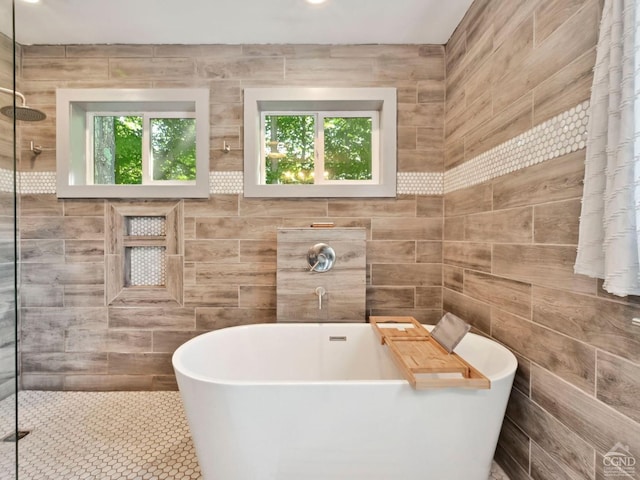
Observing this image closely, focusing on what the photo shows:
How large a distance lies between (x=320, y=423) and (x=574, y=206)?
4.19 ft

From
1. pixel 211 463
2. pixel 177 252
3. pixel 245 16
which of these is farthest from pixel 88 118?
pixel 211 463

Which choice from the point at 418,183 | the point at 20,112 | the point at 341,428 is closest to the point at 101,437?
the point at 341,428

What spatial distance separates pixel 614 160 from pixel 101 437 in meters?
2.69

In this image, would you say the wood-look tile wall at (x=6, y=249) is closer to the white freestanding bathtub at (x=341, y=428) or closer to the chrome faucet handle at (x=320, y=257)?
the white freestanding bathtub at (x=341, y=428)

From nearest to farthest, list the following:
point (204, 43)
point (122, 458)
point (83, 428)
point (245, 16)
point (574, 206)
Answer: point (574, 206) → point (122, 458) → point (83, 428) → point (245, 16) → point (204, 43)

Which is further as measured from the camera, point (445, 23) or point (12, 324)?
point (445, 23)

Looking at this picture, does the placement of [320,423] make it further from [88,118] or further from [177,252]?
[88,118]

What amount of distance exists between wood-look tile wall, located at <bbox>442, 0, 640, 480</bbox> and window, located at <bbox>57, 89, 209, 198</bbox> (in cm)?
187

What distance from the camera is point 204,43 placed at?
2.19m

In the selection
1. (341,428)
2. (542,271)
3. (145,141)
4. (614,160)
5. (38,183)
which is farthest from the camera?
(145,141)

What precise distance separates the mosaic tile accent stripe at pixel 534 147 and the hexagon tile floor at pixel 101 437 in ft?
5.09

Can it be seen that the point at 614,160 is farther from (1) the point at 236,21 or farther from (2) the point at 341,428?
(1) the point at 236,21

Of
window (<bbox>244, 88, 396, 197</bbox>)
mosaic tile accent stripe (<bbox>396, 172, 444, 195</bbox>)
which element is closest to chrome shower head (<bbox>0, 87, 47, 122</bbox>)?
window (<bbox>244, 88, 396, 197</bbox>)

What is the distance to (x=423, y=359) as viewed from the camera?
1.37 meters
